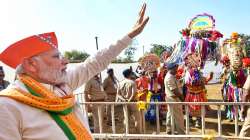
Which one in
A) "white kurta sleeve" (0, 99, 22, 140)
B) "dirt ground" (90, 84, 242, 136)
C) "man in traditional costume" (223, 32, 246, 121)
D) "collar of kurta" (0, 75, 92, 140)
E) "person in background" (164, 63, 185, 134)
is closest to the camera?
"white kurta sleeve" (0, 99, 22, 140)

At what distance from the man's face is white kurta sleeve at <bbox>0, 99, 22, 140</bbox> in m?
0.31

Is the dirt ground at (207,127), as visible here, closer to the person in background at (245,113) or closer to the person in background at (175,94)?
the person in background at (175,94)

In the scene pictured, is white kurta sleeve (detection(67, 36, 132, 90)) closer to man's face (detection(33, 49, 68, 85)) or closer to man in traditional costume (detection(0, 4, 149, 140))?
man in traditional costume (detection(0, 4, 149, 140))

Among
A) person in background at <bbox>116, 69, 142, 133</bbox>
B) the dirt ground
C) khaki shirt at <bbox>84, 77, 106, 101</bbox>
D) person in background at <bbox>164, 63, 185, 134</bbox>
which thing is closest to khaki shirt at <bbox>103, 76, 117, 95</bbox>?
the dirt ground

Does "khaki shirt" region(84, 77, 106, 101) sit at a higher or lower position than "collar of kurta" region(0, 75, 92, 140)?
lower

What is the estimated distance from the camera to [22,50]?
1.88m

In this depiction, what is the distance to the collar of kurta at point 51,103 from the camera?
173cm

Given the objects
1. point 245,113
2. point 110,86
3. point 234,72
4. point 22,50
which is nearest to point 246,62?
point 234,72

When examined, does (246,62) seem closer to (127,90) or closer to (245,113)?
(245,113)

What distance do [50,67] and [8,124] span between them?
430 millimetres

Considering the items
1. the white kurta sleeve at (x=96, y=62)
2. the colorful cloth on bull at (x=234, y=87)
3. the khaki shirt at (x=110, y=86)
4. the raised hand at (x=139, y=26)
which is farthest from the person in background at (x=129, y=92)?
the white kurta sleeve at (x=96, y=62)

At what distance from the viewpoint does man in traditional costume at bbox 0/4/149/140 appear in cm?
167

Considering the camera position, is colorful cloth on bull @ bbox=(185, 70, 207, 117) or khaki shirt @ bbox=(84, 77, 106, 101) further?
colorful cloth on bull @ bbox=(185, 70, 207, 117)

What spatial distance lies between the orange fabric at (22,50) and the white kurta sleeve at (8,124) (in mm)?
325
